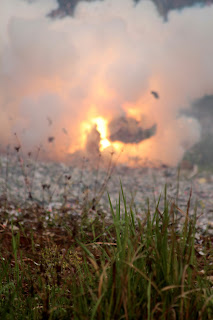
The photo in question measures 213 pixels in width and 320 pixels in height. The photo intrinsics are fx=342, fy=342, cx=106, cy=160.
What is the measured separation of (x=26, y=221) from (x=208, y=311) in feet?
19.2

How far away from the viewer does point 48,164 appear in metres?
15.8

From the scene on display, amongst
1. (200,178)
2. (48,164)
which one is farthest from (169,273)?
(200,178)

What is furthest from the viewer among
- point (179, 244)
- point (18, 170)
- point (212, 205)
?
point (18, 170)

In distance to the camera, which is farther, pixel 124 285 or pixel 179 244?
pixel 179 244

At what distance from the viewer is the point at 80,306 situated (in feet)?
8.82

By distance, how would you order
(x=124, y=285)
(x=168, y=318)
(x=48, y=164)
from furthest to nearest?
(x=48, y=164) < (x=168, y=318) < (x=124, y=285)

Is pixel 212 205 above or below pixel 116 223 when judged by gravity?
above

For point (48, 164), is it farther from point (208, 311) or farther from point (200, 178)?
point (208, 311)

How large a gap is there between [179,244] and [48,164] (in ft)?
43.3

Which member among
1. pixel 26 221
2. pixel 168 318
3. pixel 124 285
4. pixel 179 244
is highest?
pixel 26 221

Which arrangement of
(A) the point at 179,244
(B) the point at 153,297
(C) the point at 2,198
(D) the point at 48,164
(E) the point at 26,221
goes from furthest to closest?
(D) the point at 48,164
(C) the point at 2,198
(E) the point at 26,221
(A) the point at 179,244
(B) the point at 153,297

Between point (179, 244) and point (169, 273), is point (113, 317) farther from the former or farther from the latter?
point (179, 244)

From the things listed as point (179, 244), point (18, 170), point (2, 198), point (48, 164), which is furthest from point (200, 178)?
point (179, 244)

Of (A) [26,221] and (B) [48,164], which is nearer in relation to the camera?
(A) [26,221]
